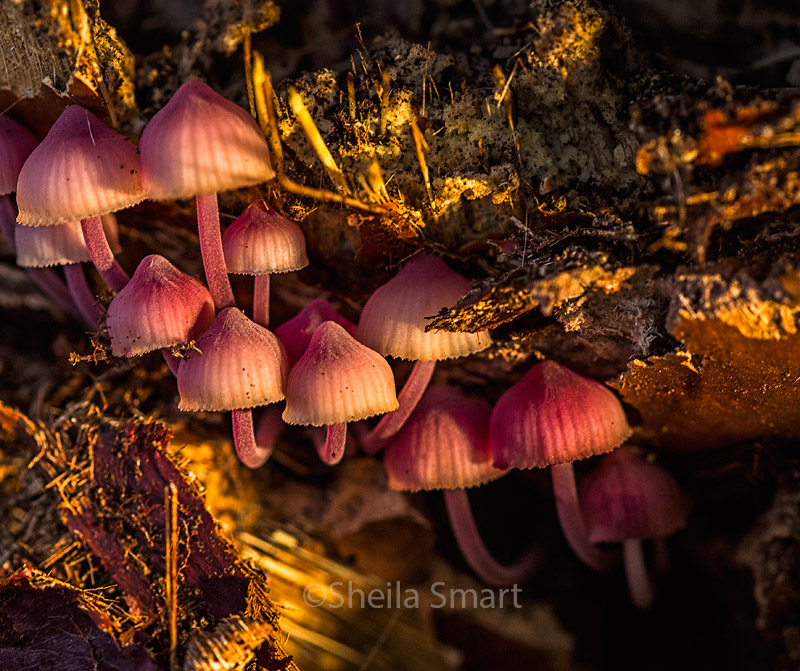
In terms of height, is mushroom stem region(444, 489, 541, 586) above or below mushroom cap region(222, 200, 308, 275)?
below

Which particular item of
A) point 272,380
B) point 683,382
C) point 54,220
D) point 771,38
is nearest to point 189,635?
point 272,380

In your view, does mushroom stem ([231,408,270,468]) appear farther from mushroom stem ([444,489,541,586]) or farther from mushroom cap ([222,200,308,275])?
mushroom stem ([444,489,541,586])

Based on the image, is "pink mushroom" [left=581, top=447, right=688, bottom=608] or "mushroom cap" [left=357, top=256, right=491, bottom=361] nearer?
"mushroom cap" [left=357, top=256, right=491, bottom=361]

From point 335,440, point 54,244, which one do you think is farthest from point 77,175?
point 335,440

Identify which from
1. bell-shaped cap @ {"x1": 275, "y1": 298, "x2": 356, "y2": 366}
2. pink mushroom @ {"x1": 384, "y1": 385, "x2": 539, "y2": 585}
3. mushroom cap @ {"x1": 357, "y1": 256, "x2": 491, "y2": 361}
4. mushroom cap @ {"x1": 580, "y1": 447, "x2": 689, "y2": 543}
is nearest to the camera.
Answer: mushroom cap @ {"x1": 357, "y1": 256, "x2": 491, "y2": 361}

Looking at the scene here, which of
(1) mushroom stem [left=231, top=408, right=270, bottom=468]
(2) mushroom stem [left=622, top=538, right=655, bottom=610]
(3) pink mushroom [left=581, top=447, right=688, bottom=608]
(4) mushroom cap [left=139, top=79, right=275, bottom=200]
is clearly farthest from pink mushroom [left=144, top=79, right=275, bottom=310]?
(2) mushroom stem [left=622, top=538, right=655, bottom=610]

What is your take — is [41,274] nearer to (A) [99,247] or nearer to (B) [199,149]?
(A) [99,247]

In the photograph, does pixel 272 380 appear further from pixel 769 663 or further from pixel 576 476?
pixel 769 663
